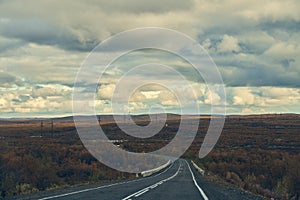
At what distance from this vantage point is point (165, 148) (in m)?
114

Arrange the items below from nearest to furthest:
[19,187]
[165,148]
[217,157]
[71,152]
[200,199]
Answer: [200,199] < [19,187] < [71,152] < [217,157] < [165,148]

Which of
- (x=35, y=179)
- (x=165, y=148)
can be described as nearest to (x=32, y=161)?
(x=35, y=179)

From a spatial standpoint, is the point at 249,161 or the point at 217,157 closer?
the point at 249,161

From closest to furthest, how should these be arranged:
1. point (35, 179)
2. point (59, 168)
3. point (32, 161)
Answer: point (35, 179), point (32, 161), point (59, 168)

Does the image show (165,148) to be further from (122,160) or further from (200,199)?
(200,199)

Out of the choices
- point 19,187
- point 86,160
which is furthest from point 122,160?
point 19,187

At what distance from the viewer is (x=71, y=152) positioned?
51.1 meters

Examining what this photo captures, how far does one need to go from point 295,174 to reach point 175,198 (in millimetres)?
18000

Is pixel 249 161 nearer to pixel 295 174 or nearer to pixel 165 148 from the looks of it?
pixel 295 174

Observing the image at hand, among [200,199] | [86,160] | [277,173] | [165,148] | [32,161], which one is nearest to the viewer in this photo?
[200,199]

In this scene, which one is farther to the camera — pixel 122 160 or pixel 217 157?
pixel 217 157

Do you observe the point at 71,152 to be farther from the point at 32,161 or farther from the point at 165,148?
the point at 165,148

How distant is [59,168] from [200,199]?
2561cm

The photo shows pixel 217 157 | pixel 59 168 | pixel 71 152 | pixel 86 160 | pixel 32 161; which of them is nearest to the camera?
pixel 32 161
